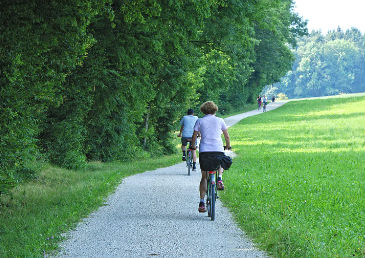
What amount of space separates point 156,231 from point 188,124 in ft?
A: 28.7

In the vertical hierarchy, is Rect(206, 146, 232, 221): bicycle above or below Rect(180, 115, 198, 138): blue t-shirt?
below

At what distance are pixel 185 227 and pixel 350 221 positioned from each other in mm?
3703

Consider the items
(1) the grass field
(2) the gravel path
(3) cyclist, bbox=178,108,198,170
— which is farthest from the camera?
(3) cyclist, bbox=178,108,198,170

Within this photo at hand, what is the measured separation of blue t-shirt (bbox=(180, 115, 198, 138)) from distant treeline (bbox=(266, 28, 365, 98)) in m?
143

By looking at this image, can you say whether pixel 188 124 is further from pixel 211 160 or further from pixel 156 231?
pixel 156 231

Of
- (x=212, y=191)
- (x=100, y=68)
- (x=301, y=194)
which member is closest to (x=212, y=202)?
(x=212, y=191)

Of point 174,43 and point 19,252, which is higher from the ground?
point 174,43

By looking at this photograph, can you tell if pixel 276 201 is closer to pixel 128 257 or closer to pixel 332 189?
pixel 332 189

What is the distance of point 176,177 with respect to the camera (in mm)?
17578

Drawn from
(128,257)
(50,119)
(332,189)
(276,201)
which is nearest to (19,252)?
(128,257)

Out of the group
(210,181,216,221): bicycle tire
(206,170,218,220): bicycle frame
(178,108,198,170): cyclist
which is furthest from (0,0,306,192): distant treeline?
(210,181,216,221): bicycle tire

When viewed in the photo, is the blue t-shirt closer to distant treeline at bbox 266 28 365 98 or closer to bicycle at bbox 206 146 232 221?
bicycle at bbox 206 146 232 221

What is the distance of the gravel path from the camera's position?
24.7ft

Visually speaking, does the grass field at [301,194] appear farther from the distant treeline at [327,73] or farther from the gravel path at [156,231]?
the distant treeline at [327,73]
